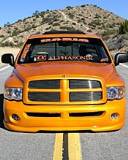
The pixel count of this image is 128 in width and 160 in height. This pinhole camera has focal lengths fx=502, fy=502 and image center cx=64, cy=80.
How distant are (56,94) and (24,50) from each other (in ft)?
7.32

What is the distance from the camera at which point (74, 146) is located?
7.29m

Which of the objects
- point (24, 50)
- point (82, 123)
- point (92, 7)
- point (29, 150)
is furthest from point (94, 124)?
point (92, 7)

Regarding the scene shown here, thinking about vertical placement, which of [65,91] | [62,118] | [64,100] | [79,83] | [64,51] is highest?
[64,51]

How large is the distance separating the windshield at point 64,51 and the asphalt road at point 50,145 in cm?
165

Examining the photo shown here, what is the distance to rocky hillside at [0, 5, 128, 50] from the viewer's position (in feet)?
435

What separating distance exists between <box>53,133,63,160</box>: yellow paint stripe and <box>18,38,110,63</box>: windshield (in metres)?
1.92

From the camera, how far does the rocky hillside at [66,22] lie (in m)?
132

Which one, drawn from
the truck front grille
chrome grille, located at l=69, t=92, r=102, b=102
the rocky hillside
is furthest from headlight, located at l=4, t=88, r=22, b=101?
the rocky hillside

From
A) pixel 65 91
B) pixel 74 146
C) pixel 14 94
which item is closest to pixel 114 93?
pixel 65 91

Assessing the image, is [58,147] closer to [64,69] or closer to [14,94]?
[14,94]

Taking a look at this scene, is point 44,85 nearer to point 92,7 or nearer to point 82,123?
point 82,123

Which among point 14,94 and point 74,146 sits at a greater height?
point 14,94

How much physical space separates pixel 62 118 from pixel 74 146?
598 mm

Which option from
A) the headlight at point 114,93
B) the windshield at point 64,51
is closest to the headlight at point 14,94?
the headlight at point 114,93
